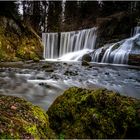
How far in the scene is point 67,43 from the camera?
28.5 meters

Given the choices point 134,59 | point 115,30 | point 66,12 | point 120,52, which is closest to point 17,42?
point 120,52

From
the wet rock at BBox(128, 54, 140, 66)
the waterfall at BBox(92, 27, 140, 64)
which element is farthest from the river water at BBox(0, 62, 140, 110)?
the waterfall at BBox(92, 27, 140, 64)

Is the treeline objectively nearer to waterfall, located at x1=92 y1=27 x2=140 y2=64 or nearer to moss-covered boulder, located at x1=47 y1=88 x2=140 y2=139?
waterfall, located at x1=92 y1=27 x2=140 y2=64

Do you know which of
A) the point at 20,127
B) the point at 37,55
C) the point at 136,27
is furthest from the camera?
the point at 136,27

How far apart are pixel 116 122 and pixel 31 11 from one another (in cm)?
3899

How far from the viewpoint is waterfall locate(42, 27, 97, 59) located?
27.2 metres

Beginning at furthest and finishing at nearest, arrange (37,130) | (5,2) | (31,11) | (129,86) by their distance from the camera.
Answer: (31,11), (5,2), (129,86), (37,130)

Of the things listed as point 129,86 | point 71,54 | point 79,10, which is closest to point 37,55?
point 71,54

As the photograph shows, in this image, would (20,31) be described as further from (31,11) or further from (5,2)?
(31,11)

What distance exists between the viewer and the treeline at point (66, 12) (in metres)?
40.3

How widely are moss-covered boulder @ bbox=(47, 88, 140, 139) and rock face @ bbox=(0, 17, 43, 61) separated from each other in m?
14.6

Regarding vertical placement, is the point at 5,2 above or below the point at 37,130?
above

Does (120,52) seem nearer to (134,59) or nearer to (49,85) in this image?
(134,59)

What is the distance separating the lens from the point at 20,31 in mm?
22391
